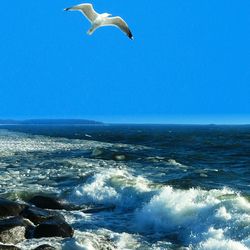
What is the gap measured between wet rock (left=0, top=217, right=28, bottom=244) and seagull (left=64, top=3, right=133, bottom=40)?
539 cm

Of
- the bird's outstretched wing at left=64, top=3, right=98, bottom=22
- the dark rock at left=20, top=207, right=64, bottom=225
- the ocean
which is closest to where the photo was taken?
the bird's outstretched wing at left=64, top=3, right=98, bottom=22

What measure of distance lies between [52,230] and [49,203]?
14.9ft

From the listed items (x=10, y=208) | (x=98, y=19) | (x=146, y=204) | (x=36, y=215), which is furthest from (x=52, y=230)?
(x=98, y=19)

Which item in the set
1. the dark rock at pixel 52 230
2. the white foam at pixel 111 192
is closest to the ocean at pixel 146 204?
the white foam at pixel 111 192

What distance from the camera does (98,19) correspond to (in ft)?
40.4

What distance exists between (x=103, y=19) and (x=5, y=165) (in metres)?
20.6

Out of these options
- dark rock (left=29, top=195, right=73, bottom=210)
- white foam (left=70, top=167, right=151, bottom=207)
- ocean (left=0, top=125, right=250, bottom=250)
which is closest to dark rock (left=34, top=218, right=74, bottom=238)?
ocean (left=0, top=125, right=250, bottom=250)

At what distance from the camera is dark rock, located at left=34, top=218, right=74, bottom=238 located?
1343cm

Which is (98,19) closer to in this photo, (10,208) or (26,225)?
(26,225)

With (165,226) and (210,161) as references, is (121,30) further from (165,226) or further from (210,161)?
(210,161)

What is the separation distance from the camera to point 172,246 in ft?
44.0

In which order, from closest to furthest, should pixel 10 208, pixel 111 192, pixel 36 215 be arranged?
1. pixel 36 215
2. pixel 10 208
3. pixel 111 192

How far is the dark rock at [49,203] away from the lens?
17.8 m

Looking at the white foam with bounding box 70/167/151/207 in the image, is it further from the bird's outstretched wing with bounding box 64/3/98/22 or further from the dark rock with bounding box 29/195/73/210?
the bird's outstretched wing with bounding box 64/3/98/22
